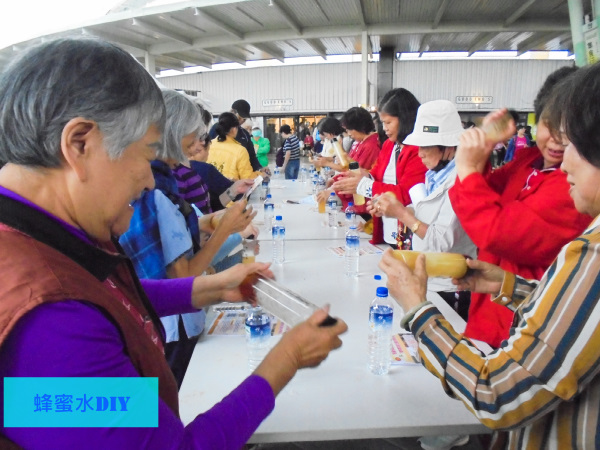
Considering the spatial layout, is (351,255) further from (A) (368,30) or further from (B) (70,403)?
(A) (368,30)

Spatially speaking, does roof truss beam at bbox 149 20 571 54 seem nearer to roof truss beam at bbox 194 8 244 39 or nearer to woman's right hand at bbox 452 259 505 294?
roof truss beam at bbox 194 8 244 39

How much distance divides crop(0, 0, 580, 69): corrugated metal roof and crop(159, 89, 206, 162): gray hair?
8.05 metres

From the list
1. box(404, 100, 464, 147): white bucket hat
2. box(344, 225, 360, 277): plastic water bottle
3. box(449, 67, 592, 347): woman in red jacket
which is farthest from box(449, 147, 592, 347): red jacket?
box(344, 225, 360, 277): plastic water bottle

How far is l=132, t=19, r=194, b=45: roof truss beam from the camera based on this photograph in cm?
1002

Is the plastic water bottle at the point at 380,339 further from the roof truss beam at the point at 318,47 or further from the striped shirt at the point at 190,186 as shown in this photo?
the roof truss beam at the point at 318,47

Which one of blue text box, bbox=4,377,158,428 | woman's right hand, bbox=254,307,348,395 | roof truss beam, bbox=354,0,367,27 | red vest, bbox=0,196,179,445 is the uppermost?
roof truss beam, bbox=354,0,367,27

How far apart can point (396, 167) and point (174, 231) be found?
6.13 feet

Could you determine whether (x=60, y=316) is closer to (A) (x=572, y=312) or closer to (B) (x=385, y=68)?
(A) (x=572, y=312)

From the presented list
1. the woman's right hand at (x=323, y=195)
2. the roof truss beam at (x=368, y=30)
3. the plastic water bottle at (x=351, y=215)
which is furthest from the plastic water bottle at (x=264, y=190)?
the roof truss beam at (x=368, y=30)

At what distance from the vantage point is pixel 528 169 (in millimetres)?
1546

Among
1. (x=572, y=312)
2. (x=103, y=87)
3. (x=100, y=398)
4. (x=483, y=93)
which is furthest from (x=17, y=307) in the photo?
(x=483, y=93)

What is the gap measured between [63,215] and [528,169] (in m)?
1.54

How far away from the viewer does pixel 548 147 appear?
4.54 ft

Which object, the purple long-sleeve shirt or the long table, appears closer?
the purple long-sleeve shirt
